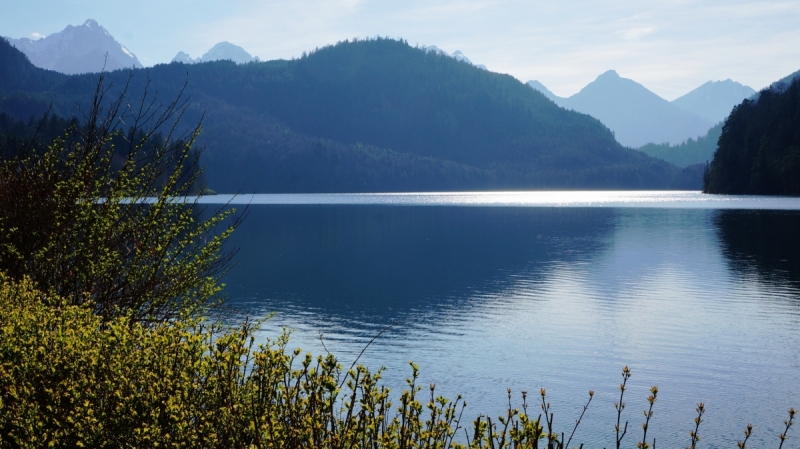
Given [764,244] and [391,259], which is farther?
[764,244]

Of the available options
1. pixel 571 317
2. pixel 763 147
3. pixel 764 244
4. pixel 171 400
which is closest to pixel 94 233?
pixel 171 400

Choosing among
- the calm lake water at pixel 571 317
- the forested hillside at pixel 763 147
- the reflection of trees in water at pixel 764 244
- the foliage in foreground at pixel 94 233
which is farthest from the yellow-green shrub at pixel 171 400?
the forested hillside at pixel 763 147

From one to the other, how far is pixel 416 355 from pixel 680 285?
23.8m

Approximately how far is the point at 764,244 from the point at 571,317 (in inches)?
1562

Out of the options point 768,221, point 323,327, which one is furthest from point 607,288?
point 768,221

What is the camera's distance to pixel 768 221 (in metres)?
91.1

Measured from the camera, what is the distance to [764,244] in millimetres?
64438

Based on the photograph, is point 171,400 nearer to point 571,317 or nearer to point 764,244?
point 571,317

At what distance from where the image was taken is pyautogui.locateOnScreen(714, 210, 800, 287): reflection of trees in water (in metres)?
47.9

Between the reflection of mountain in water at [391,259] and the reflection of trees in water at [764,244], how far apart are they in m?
11.7

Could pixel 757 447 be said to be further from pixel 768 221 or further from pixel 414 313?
pixel 768 221

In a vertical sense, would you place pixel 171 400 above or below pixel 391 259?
above

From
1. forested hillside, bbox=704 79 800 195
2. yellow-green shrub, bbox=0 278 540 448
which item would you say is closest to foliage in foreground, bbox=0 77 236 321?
yellow-green shrub, bbox=0 278 540 448

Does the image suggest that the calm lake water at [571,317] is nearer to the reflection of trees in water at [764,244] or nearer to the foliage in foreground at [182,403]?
the reflection of trees in water at [764,244]
